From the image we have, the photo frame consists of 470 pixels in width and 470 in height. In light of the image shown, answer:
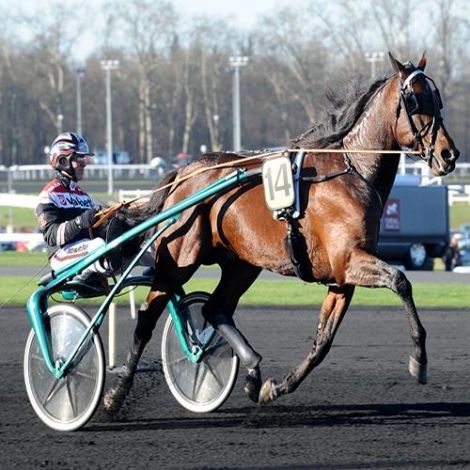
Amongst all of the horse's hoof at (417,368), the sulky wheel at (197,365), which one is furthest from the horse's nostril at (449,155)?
the sulky wheel at (197,365)

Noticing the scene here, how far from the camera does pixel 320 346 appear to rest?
6098mm

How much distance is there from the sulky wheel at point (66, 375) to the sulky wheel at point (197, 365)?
0.70 meters

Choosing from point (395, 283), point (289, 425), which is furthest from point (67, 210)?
point (395, 283)

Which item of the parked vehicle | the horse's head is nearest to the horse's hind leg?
the horse's head

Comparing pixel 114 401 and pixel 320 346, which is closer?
pixel 320 346

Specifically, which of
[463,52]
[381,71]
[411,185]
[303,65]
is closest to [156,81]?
[303,65]

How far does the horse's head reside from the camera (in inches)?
235

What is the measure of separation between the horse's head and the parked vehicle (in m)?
13.5

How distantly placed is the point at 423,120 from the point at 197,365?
1.88 meters

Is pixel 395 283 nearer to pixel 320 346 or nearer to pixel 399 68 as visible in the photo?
pixel 320 346

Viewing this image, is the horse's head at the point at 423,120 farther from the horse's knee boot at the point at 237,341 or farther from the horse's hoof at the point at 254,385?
the horse's hoof at the point at 254,385

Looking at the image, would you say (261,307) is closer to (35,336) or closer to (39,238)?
(39,238)

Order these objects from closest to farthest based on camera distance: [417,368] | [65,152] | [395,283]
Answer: [395,283], [417,368], [65,152]

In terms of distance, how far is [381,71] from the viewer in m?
6.54
